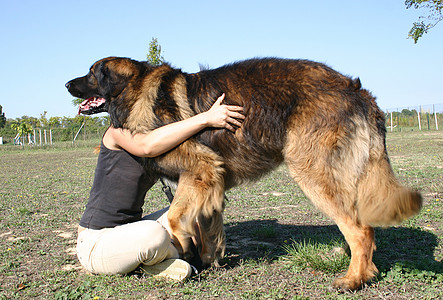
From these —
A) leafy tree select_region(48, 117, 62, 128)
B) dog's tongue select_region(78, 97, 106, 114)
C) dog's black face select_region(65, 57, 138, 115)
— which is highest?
leafy tree select_region(48, 117, 62, 128)

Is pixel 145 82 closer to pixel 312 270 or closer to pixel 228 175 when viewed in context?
pixel 228 175

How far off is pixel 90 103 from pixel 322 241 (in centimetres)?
278

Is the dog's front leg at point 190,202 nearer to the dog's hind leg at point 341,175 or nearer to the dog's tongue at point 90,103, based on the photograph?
the dog's hind leg at point 341,175

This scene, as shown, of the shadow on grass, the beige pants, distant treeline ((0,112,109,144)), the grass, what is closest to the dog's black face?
the beige pants

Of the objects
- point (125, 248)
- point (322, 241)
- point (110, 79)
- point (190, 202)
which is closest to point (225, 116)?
point (190, 202)

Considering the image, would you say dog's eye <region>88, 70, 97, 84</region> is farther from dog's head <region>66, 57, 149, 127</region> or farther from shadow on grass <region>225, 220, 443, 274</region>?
shadow on grass <region>225, 220, 443, 274</region>

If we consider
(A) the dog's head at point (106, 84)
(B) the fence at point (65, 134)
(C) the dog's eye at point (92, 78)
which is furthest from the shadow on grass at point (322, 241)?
(B) the fence at point (65, 134)

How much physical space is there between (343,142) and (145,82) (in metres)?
1.75

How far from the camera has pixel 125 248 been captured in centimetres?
311

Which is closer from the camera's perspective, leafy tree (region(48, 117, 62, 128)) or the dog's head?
the dog's head

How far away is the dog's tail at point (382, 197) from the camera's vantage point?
9.33 ft

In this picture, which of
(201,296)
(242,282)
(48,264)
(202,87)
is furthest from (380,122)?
(48,264)

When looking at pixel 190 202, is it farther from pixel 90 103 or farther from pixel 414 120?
pixel 414 120

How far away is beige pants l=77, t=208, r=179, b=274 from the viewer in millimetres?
3094
